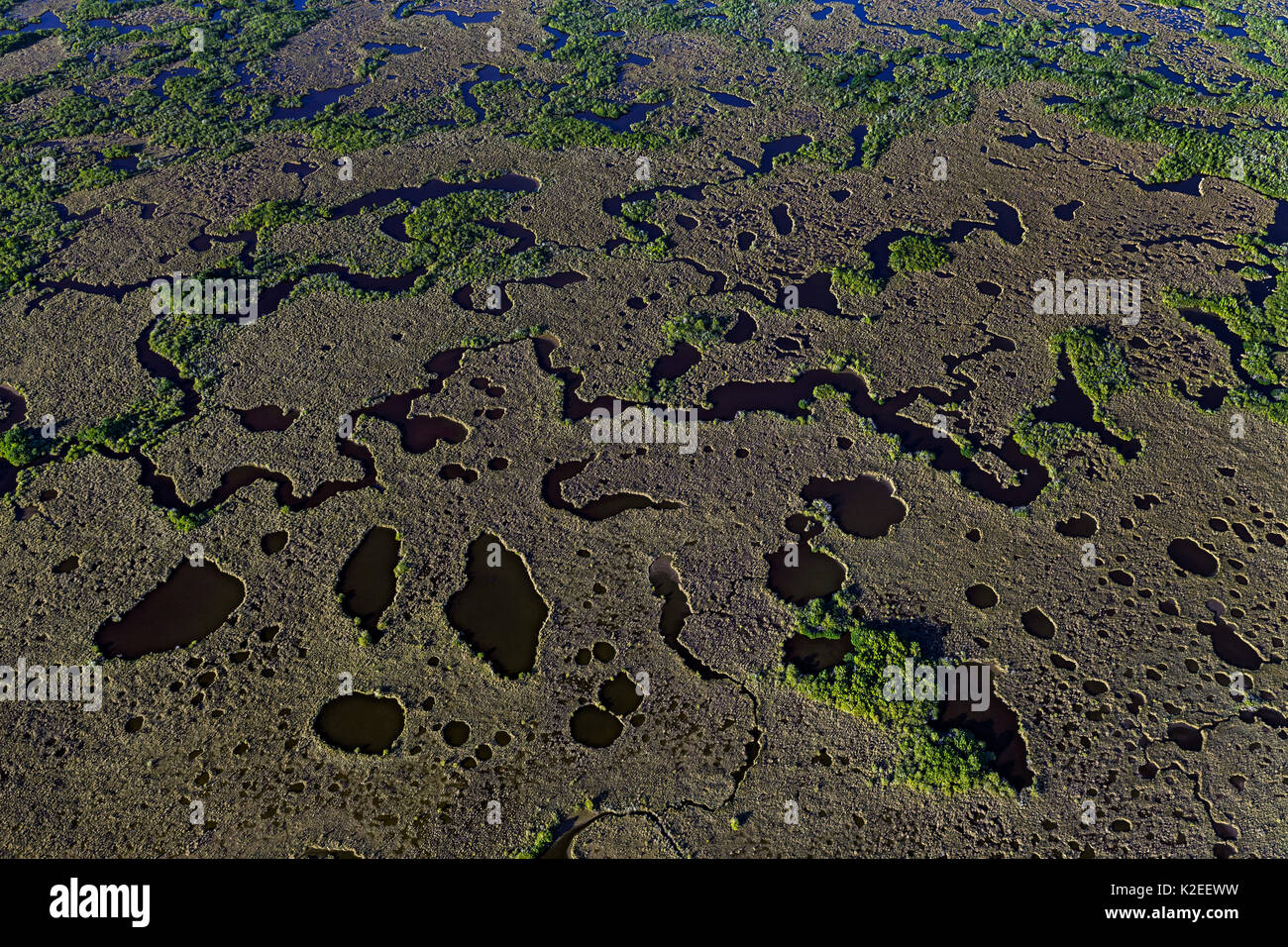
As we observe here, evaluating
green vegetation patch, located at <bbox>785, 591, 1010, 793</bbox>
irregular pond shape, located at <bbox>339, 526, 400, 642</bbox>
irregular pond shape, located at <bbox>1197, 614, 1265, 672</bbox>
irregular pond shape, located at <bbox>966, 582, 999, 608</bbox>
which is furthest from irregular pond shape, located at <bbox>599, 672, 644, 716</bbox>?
irregular pond shape, located at <bbox>1197, 614, 1265, 672</bbox>

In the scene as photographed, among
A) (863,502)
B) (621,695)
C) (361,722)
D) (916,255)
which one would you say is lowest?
(361,722)

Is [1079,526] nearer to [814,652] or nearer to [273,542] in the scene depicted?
[814,652]

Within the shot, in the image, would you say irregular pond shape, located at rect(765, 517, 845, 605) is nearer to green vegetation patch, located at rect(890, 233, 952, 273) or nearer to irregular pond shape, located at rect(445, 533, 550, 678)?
irregular pond shape, located at rect(445, 533, 550, 678)

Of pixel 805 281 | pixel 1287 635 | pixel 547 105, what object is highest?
pixel 547 105

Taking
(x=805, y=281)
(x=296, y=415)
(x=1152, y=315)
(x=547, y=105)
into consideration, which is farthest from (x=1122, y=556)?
(x=547, y=105)

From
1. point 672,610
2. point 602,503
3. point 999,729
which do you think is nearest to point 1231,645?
point 999,729

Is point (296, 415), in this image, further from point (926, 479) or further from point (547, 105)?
point (547, 105)
